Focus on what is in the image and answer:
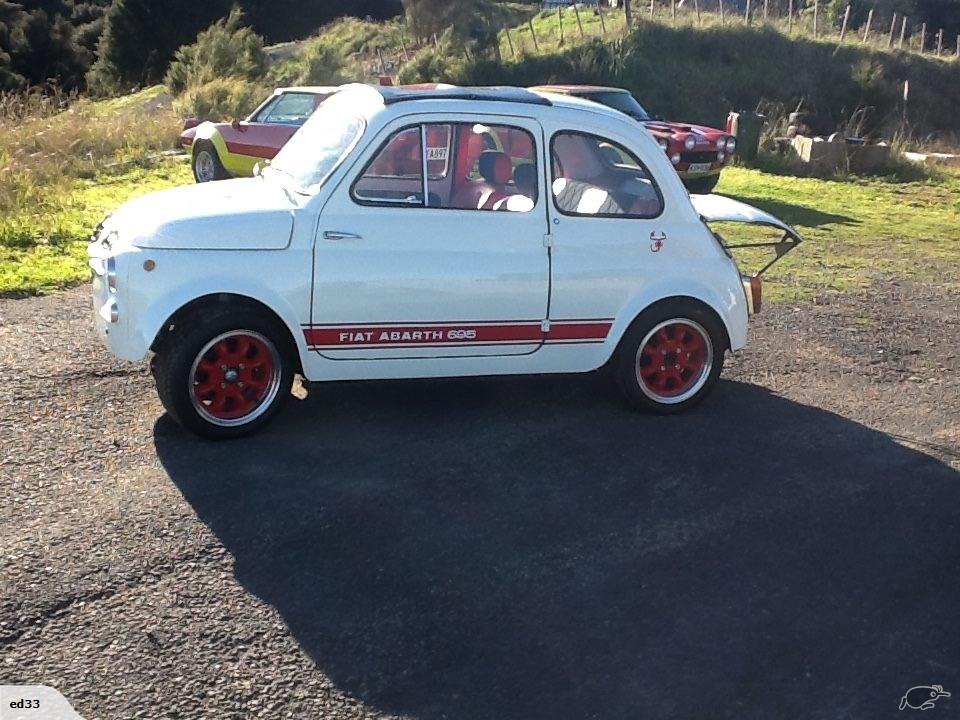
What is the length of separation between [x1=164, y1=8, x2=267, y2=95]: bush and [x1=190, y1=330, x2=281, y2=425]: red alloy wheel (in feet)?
71.9

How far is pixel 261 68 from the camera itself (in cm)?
2938

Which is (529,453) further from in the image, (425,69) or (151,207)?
(425,69)

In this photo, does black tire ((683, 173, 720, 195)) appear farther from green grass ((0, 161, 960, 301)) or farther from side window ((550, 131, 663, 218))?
side window ((550, 131, 663, 218))

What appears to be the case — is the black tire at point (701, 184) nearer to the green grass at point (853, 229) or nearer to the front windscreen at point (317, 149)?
the green grass at point (853, 229)

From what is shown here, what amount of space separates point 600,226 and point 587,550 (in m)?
2.17

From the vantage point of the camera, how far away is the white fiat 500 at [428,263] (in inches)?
217

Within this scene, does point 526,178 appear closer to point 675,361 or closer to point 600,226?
point 600,226

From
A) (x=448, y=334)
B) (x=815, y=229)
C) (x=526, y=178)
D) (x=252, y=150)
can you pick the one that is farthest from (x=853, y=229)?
(x=448, y=334)

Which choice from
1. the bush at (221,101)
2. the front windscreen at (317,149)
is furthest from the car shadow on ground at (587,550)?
the bush at (221,101)

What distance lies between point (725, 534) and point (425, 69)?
26132 millimetres

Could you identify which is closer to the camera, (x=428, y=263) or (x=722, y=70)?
(x=428, y=263)

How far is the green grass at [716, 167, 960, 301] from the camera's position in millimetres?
10641

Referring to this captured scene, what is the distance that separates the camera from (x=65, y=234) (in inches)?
424

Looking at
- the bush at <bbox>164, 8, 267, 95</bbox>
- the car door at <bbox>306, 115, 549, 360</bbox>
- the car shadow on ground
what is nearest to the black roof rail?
the car door at <bbox>306, 115, 549, 360</bbox>
